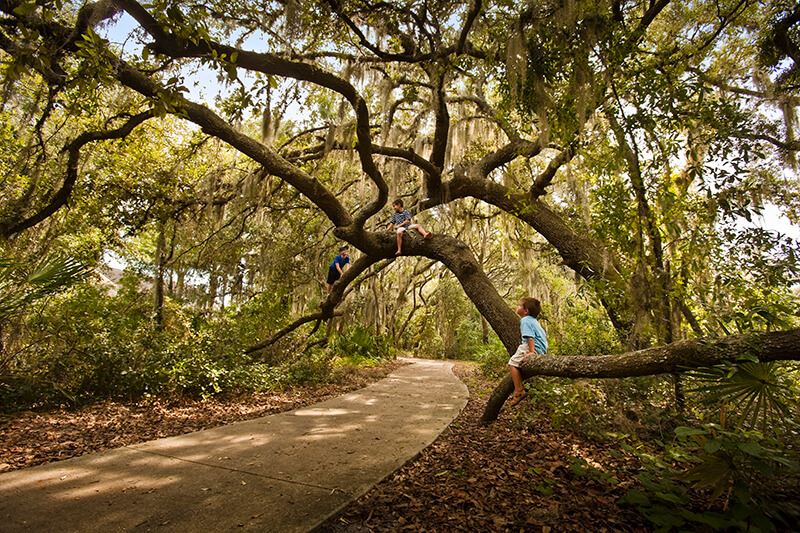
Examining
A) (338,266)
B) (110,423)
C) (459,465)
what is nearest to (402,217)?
(338,266)

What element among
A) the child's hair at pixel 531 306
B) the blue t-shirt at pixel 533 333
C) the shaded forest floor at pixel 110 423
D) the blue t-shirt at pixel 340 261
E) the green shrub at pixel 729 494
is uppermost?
the blue t-shirt at pixel 340 261

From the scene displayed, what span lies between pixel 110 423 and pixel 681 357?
528 centimetres

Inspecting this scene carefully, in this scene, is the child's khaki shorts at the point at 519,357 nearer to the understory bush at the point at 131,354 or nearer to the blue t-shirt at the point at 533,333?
the blue t-shirt at the point at 533,333

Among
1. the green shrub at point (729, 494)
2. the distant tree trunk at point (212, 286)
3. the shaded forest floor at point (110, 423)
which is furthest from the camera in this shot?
the distant tree trunk at point (212, 286)

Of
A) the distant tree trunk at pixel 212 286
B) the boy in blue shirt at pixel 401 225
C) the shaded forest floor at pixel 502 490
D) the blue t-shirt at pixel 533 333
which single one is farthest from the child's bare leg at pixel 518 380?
the distant tree trunk at pixel 212 286

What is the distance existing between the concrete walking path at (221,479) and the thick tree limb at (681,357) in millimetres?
1579

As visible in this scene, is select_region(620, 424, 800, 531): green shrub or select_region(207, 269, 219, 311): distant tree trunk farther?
select_region(207, 269, 219, 311): distant tree trunk

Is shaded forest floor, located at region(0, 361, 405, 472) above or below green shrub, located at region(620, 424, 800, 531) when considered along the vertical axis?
below

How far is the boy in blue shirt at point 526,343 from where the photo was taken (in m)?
3.80

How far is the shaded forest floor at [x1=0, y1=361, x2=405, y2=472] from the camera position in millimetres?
3277

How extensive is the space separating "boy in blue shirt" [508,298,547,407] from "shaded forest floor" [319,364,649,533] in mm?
580

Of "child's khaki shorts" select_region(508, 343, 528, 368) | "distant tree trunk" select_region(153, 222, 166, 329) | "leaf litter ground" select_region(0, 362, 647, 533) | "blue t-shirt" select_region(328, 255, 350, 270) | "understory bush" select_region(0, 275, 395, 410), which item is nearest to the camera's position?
"leaf litter ground" select_region(0, 362, 647, 533)

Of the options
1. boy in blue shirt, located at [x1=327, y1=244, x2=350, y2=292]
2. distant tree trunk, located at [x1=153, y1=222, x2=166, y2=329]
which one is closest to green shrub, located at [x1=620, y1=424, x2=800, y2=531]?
boy in blue shirt, located at [x1=327, y1=244, x2=350, y2=292]

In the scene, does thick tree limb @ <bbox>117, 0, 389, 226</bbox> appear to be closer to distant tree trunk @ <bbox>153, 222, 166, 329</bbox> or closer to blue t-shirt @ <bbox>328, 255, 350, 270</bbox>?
blue t-shirt @ <bbox>328, 255, 350, 270</bbox>
